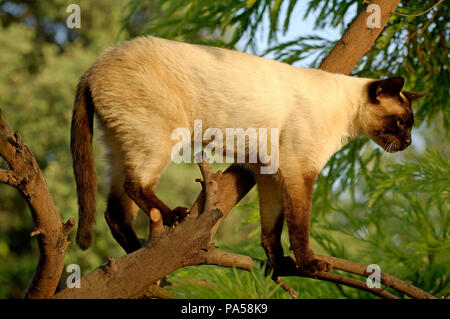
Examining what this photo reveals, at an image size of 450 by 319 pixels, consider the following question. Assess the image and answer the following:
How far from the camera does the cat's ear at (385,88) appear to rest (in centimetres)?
222

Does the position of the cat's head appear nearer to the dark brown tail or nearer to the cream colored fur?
the cream colored fur

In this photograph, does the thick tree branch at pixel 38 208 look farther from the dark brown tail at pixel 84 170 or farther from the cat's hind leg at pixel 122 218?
the cat's hind leg at pixel 122 218

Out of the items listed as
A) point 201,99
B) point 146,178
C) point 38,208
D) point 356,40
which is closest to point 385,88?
point 356,40

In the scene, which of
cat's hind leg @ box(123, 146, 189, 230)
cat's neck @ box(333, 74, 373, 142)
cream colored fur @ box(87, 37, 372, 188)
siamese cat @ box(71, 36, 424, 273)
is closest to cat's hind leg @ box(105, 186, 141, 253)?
siamese cat @ box(71, 36, 424, 273)

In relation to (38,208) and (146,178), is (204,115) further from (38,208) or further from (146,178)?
(38,208)

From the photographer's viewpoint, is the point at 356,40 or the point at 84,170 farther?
the point at 356,40

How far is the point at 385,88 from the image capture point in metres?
2.27

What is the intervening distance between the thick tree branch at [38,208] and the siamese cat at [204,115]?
300 millimetres

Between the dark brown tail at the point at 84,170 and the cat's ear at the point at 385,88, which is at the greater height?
the cat's ear at the point at 385,88

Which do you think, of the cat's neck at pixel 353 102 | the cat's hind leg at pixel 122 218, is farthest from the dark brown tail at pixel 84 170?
the cat's neck at pixel 353 102

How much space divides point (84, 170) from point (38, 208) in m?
0.39

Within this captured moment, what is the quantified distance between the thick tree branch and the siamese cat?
0.98ft

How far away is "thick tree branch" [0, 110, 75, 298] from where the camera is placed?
4.34 feet

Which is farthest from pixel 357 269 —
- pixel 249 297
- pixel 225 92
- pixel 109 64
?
pixel 109 64
